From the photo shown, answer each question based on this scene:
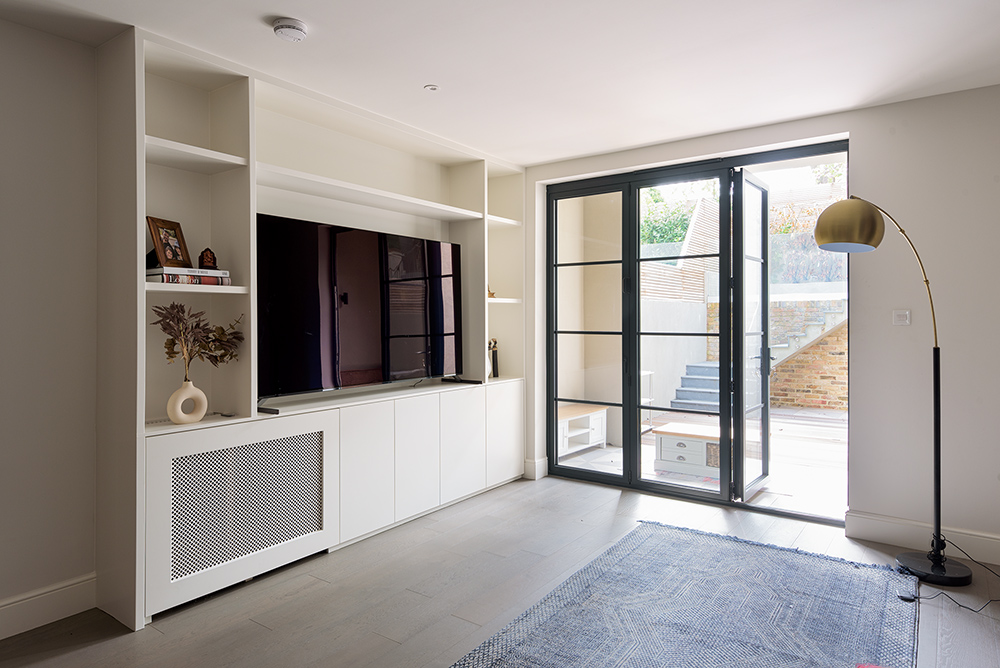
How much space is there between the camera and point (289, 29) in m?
2.44

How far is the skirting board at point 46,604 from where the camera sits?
2395 millimetres

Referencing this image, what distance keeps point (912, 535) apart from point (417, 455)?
9.41 ft

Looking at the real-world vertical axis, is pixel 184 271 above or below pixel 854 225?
below

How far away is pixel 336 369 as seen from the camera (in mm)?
3342

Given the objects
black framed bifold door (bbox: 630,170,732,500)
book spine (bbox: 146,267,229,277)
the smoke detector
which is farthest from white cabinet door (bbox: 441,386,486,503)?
the smoke detector

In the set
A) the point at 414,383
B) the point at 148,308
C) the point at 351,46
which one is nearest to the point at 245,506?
the point at 148,308

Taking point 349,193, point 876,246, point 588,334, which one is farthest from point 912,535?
point 349,193

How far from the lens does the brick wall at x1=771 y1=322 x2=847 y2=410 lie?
23.4ft

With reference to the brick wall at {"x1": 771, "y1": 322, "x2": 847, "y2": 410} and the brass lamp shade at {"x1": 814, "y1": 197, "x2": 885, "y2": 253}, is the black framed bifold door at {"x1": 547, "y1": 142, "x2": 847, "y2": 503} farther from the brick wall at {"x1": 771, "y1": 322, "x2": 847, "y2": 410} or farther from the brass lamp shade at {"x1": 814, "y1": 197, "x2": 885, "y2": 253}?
the brick wall at {"x1": 771, "y1": 322, "x2": 847, "y2": 410}

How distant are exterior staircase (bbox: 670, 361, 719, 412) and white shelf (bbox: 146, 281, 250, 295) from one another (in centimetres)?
296

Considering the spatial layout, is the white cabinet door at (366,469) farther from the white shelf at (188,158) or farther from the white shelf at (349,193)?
the white shelf at (188,158)

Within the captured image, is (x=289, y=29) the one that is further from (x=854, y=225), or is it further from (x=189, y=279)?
(x=854, y=225)

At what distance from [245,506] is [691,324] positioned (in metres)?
3.05

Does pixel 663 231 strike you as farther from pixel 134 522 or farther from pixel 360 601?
pixel 134 522
